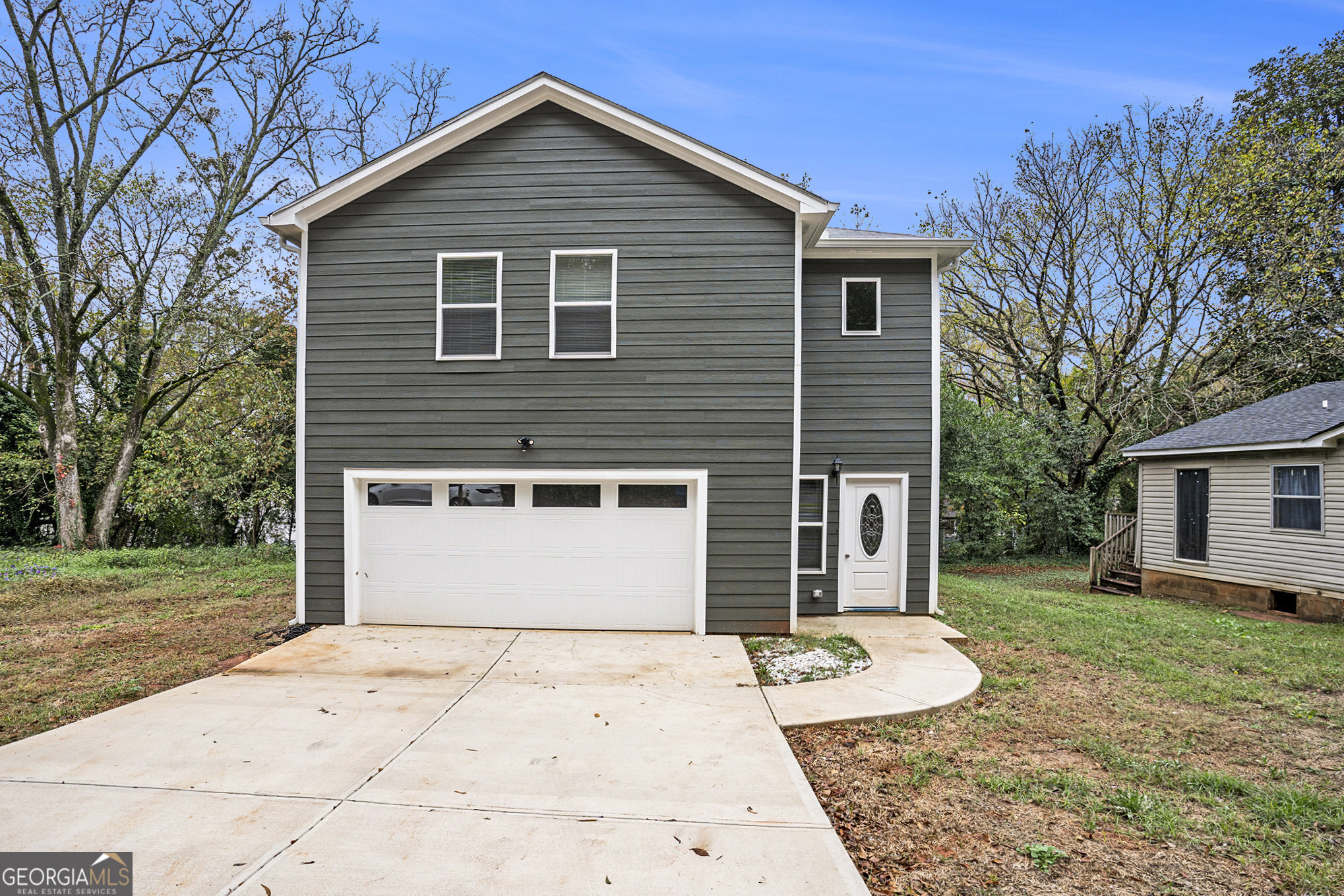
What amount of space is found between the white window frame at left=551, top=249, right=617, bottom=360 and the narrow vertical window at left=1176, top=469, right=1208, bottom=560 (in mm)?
11084

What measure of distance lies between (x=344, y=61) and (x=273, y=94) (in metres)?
A: 2.03

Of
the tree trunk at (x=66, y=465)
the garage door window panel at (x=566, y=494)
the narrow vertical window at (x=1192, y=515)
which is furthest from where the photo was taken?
the tree trunk at (x=66, y=465)

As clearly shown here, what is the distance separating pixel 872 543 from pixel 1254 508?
695 cm

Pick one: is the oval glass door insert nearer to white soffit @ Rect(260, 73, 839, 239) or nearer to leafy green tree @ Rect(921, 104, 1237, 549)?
white soffit @ Rect(260, 73, 839, 239)

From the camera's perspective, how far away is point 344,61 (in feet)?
54.1

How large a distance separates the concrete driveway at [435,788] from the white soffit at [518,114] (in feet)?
17.7

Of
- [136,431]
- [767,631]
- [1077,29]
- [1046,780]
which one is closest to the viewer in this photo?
[1046,780]

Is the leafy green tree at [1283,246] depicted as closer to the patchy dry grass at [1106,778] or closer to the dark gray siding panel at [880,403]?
the patchy dry grass at [1106,778]

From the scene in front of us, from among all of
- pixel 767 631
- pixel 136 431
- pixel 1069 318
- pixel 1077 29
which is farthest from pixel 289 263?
pixel 1069 318

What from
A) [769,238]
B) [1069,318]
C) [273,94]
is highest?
[273,94]

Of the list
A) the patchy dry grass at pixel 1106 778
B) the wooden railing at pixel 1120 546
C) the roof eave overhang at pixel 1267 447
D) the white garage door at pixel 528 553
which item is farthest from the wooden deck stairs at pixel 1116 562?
the white garage door at pixel 528 553

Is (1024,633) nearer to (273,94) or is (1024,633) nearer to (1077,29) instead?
(1077,29)

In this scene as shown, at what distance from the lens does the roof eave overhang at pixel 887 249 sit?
8531mm

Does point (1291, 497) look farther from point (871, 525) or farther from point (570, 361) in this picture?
point (570, 361)
